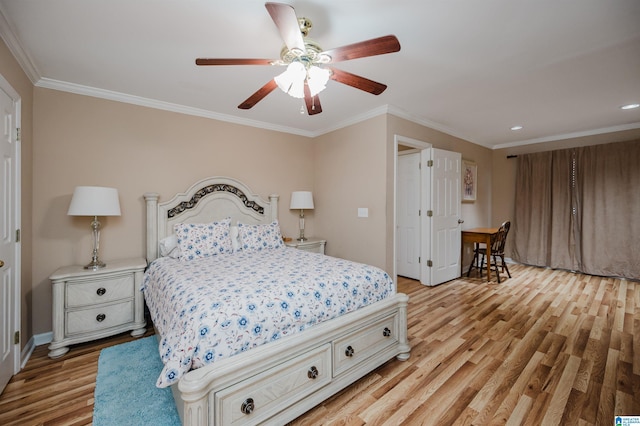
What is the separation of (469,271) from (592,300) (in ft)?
4.93

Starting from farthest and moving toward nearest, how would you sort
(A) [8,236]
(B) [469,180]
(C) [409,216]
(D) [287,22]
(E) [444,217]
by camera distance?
(B) [469,180] → (C) [409,216] → (E) [444,217] → (A) [8,236] → (D) [287,22]

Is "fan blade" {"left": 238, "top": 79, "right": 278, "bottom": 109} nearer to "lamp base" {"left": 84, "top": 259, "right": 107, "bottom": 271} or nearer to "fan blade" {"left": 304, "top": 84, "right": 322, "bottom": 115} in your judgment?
"fan blade" {"left": 304, "top": 84, "right": 322, "bottom": 115}

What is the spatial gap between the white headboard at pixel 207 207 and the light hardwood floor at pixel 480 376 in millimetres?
1123

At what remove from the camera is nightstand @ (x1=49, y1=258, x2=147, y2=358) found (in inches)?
87.7

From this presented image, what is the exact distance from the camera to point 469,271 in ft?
15.2

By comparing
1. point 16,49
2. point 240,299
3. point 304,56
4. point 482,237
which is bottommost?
point 240,299

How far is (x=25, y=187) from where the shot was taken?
2244 mm

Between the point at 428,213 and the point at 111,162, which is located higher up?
the point at 111,162

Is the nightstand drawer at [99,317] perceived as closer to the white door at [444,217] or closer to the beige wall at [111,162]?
the beige wall at [111,162]

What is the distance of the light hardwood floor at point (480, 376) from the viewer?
1605mm

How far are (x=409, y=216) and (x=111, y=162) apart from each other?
3.99 metres

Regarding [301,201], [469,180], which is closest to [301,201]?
[301,201]

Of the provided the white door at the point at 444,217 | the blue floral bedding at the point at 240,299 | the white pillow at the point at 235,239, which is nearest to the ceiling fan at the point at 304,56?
the blue floral bedding at the point at 240,299

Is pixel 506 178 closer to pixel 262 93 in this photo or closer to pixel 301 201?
pixel 301 201
